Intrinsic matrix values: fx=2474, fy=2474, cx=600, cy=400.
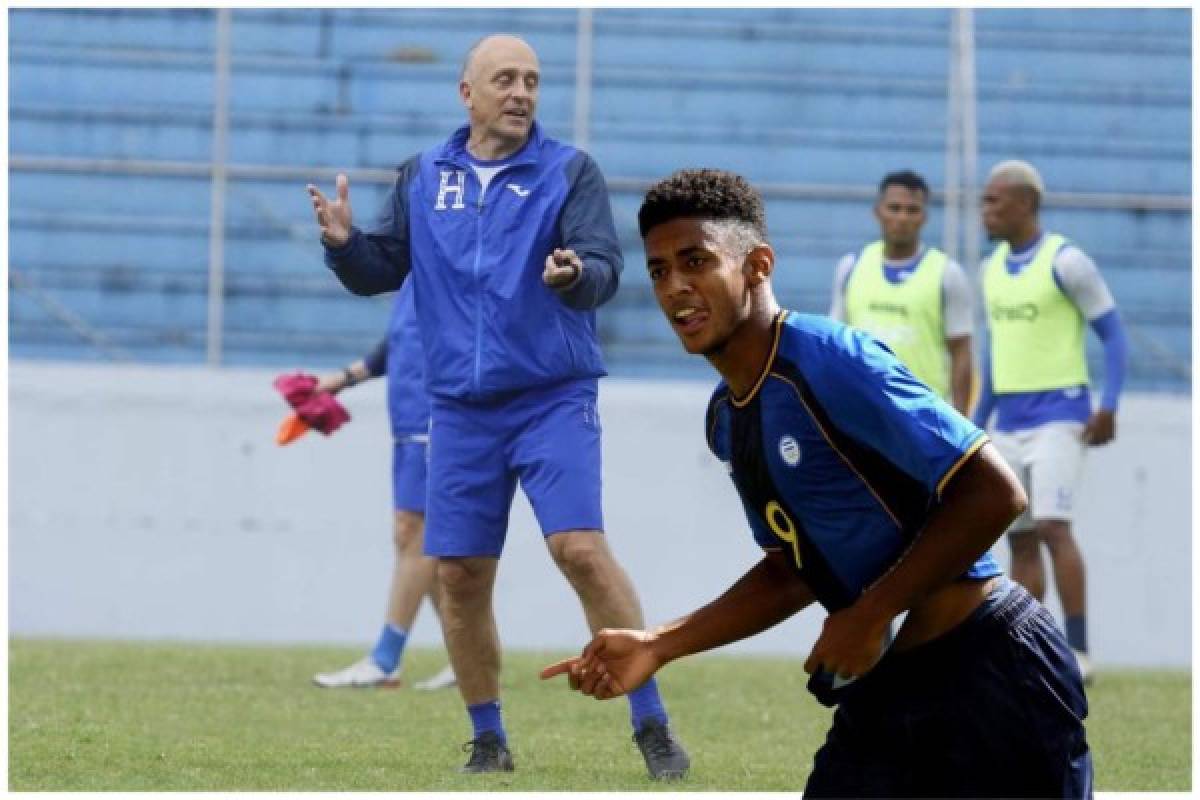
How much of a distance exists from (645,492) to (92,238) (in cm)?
409

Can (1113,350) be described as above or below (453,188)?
below

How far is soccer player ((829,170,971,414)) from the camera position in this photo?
10648mm

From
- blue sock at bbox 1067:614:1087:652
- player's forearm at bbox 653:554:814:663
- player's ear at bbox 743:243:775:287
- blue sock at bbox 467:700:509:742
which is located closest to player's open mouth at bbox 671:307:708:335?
player's ear at bbox 743:243:775:287

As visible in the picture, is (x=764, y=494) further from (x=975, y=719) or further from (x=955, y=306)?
(x=955, y=306)

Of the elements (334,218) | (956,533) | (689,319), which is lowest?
(956,533)

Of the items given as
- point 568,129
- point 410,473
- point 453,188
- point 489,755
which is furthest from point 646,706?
point 568,129

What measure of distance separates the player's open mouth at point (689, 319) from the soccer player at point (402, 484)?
549 centimetres

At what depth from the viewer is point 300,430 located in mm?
10453

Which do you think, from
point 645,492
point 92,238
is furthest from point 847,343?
point 92,238

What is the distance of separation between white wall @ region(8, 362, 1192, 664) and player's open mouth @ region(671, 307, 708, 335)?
9.20 m

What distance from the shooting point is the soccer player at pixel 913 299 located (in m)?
10.6

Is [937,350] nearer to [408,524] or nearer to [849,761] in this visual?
[408,524]

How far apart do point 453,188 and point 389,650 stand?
3.42m

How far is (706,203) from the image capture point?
14.8 ft
